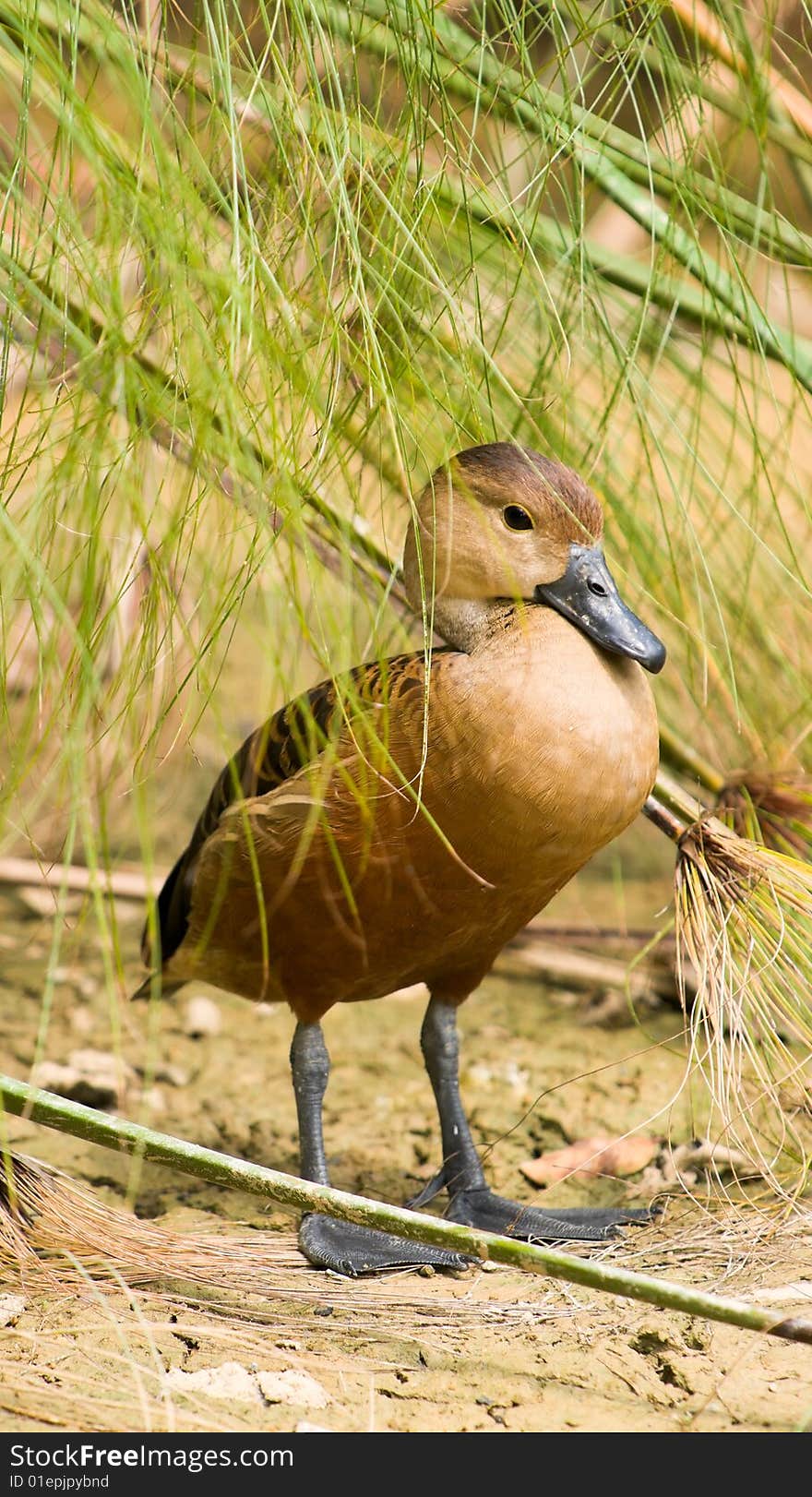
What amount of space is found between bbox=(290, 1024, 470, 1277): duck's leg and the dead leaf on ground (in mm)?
431

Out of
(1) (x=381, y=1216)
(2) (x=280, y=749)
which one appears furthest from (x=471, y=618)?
(1) (x=381, y=1216)

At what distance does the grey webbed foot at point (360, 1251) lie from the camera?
7.66 feet

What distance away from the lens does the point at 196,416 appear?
5.70 feet

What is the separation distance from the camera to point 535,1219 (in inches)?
98.0

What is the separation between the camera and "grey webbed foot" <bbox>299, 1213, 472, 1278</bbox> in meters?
2.34

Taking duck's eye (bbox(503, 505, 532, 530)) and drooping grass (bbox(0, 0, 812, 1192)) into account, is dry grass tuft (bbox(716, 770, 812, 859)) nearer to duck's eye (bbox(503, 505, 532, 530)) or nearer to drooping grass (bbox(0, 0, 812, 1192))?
drooping grass (bbox(0, 0, 812, 1192))

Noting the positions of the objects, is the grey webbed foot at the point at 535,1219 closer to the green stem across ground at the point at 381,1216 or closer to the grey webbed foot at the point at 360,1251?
the grey webbed foot at the point at 360,1251

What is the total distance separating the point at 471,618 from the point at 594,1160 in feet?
3.72

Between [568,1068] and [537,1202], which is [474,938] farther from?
[568,1068]

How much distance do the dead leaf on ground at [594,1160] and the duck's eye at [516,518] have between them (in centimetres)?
125

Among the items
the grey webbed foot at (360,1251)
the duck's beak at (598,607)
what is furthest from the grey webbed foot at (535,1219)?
the duck's beak at (598,607)

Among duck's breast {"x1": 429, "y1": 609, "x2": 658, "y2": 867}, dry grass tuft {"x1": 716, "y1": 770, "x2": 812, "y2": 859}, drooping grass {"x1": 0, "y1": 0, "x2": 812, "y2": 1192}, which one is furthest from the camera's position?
dry grass tuft {"x1": 716, "y1": 770, "x2": 812, "y2": 859}

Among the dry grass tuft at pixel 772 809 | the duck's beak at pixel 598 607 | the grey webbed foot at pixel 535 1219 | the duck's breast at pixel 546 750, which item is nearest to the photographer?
the duck's breast at pixel 546 750

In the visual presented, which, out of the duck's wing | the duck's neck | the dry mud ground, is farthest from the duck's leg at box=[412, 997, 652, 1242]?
the duck's neck
